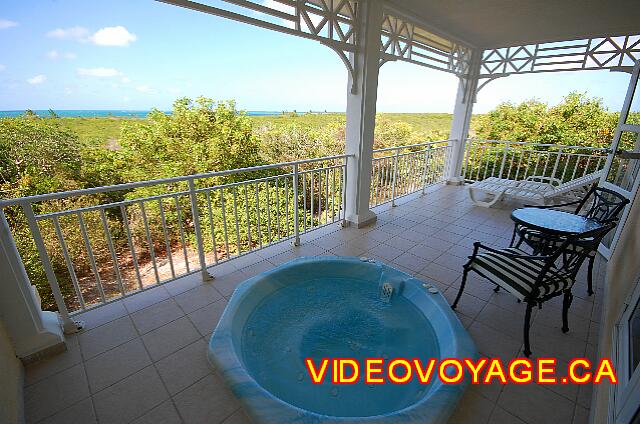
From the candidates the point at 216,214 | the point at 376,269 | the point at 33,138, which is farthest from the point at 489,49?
the point at 33,138

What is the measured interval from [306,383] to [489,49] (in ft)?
21.5

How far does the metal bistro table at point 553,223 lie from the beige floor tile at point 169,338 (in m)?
3.01

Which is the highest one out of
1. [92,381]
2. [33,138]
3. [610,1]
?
[610,1]

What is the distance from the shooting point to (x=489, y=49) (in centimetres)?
540

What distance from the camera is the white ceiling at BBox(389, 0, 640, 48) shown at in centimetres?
331

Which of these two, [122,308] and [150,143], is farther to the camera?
Result: [150,143]

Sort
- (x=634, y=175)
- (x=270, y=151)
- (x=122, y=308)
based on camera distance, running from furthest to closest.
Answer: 1. (x=270, y=151)
2. (x=634, y=175)
3. (x=122, y=308)

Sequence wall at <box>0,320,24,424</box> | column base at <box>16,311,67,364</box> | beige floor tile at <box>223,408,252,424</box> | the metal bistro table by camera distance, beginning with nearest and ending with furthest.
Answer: wall at <box>0,320,24,424</box> < beige floor tile at <box>223,408,252,424</box> < column base at <box>16,311,67,364</box> < the metal bistro table

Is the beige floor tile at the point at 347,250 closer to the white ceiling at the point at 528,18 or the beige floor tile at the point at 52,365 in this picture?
the beige floor tile at the point at 52,365

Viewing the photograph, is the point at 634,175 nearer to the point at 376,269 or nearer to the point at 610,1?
the point at 610,1

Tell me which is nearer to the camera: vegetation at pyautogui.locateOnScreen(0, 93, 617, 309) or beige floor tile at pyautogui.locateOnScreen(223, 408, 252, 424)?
beige floor tile at pyautogui.locateOnScreen(223, 408, 252, 424)

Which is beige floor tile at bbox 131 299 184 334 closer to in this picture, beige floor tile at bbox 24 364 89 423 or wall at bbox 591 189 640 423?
beige floor tile at bbox 24 364 89 423

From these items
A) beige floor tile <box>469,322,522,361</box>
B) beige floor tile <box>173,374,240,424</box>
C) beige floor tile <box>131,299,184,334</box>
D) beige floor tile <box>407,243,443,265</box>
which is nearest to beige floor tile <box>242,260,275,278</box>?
beige floor tile <box>131,299,184,334</box>

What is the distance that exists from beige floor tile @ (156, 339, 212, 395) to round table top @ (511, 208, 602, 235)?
2913 millimetres
